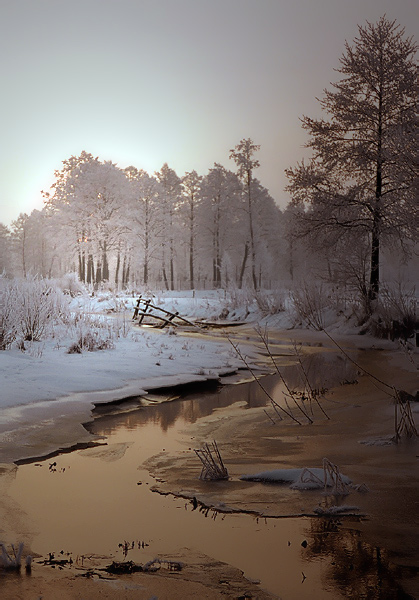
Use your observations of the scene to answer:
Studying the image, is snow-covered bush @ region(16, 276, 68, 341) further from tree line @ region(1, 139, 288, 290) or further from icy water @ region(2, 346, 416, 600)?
tree line @ region(1, 139, 288, 290)

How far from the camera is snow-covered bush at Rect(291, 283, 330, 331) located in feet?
66.4

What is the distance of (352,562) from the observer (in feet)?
10.5

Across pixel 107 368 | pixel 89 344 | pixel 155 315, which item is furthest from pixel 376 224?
pixel 107 368

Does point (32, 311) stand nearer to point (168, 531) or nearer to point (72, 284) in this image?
point (168, 531)

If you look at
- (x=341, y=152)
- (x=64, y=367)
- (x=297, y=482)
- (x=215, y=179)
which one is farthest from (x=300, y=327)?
(x=215, y=179)

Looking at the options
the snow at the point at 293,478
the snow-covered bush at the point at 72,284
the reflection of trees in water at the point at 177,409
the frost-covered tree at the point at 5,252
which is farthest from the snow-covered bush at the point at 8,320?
the frost-covered tree at the point at 5,252

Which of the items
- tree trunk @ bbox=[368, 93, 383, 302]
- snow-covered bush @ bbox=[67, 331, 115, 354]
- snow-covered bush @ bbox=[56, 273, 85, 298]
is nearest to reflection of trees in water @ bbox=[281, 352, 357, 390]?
snow-covered bush @ bbox=[67, 331, 115, 354]

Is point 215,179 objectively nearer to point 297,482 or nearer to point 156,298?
point 156,298

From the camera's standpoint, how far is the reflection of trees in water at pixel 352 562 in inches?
112

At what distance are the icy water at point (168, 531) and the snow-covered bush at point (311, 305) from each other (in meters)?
15.1

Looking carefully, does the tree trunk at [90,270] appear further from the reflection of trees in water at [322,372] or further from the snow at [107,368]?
the reflection of trees in water at [322,372]

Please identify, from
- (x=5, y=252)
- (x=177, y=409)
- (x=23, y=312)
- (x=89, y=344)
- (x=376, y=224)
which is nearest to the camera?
(x=177, y=409)

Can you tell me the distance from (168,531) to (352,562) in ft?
3.96

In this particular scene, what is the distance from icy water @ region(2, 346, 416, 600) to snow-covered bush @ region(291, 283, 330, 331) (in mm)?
15065
